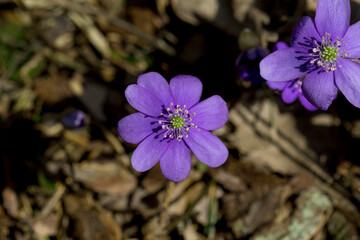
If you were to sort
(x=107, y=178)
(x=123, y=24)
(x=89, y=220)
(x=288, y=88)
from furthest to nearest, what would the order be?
(x=123, y=24)
(x=107, y=178)
(x=89, y=220)
(x=288, y=88)

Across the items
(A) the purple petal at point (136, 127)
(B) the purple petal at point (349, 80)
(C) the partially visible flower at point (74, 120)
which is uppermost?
(B) the purple petal at point (349, 80)

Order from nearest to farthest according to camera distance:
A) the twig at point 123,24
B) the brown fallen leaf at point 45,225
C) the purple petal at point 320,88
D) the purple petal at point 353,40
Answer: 1. the purple petal at point 320,88
2. the purple petal at point 353,40
3. the brown fallen leaf at point 45,225
4. the twig at point 123,24

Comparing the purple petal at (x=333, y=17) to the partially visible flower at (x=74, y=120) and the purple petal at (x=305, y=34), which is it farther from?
the partially visible flower at (x=74, y=120)

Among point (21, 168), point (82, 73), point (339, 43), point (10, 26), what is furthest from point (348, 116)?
point (10, 26)

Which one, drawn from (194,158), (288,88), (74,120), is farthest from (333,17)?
(74,120)

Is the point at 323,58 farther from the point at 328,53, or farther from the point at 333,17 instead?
the point at 333,17

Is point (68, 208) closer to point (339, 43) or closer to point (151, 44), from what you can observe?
point (151, 44)

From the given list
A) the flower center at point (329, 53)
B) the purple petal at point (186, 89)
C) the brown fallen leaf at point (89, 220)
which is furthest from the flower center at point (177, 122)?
the brown fallen leaf at point (89, 220)

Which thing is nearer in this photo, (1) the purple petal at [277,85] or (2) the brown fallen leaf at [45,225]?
(1) the purple petal at [277,85]

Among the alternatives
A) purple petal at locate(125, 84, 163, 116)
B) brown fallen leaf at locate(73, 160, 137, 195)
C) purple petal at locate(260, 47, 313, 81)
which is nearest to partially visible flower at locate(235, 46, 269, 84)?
purple petal at locate(260, 47, 313, 81)
